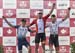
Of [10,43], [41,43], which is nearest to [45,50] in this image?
[41,43]

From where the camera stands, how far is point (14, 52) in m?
8.17

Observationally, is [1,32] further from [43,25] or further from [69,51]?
[69,51]

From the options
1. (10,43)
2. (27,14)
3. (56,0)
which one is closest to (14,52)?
(10,43)

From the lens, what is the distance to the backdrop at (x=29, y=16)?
320 inches

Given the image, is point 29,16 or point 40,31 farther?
point 29,16

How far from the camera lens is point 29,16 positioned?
8117 millimetres

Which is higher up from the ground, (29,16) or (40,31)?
(29,16)

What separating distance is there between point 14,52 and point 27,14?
79 centimetres

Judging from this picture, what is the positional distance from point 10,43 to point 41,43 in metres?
0.62

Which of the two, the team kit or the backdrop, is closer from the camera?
the team kit

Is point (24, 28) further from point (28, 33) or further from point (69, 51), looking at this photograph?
point (69, 51)

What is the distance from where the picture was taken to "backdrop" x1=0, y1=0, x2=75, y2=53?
8.12m

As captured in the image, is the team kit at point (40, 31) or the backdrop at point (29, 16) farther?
the backdrop at point (29, 16)

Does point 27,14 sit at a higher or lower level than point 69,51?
higher
